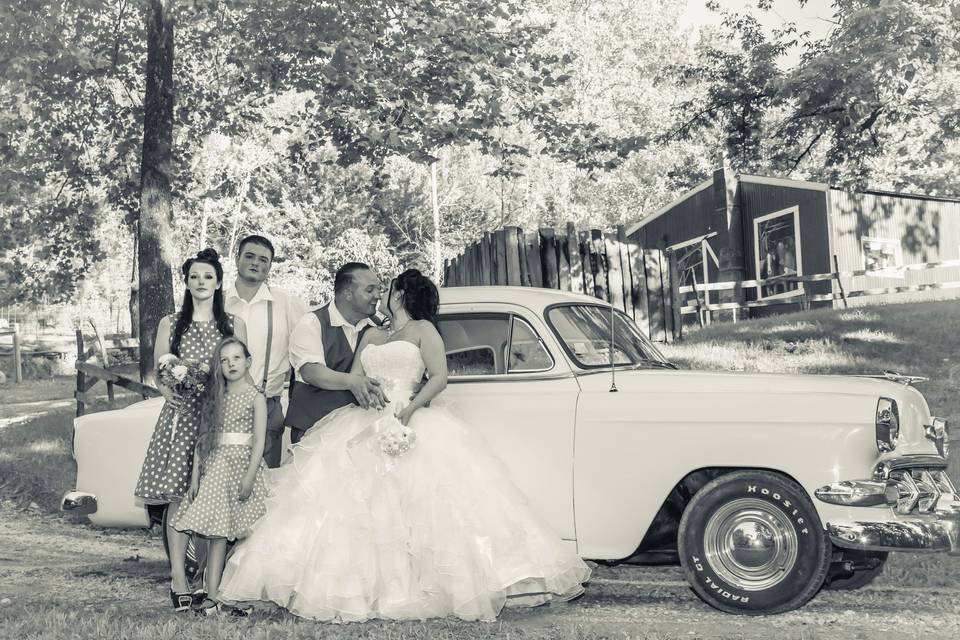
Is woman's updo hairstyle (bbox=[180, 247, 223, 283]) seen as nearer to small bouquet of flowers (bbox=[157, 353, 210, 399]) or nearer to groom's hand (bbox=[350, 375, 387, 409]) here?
small bouquet of flowers (bbox=[157, 353, 210, 399])

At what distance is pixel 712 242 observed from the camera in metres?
28.4

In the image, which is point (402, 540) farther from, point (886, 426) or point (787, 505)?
point (886, 426)

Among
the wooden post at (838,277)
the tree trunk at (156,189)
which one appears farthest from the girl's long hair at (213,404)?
the wooden post at (838,277)

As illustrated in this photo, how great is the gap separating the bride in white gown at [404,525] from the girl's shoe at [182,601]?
26 cm

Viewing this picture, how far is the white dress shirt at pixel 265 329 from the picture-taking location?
20.8ft

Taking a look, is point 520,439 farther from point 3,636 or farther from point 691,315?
point 691,315

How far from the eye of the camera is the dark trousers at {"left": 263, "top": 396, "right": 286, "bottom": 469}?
613 cm

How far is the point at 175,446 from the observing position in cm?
582

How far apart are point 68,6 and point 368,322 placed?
9.23 m

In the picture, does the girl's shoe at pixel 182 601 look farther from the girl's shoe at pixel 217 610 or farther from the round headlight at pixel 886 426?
the round headlight at pixel 886 426

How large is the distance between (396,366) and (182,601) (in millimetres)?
1733

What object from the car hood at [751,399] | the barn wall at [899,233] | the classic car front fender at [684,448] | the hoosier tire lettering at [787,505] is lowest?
the hoosier tire lettering at [787,505]

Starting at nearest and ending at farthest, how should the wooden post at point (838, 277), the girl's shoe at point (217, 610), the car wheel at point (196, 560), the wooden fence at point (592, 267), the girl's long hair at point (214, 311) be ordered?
1. the girl's shoe at point (217, 610)
2. the girl's long hair at point (214, 311)
3. the car wheel at point (196, 560)
4. the wooden fence at point (592, 267)
5. the wooden post at point (838, 277)

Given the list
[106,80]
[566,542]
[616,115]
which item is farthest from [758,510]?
[616,115]
